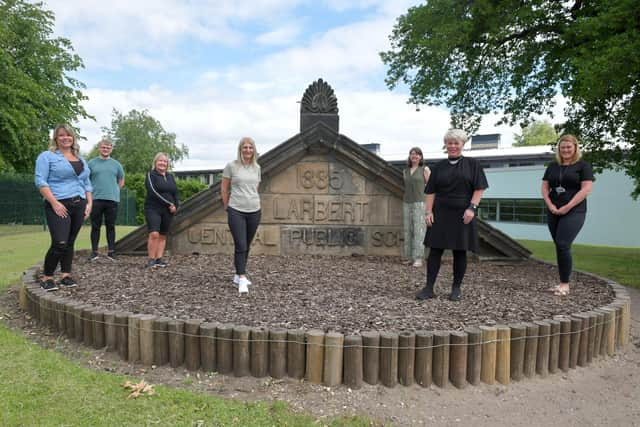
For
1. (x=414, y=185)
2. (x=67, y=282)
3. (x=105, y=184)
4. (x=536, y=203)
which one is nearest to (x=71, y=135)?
(x=67, y=282)

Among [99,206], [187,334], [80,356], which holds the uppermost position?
[99,206]

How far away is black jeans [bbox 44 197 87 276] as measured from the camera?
189 inches

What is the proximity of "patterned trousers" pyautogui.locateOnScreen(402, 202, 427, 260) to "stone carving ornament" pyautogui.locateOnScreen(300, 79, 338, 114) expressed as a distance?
2.19 m

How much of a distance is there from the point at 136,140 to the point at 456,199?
5733 centimetres

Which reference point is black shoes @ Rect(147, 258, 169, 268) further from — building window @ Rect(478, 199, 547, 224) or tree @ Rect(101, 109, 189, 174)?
tree @ Rect(101, 109, 189, 174)

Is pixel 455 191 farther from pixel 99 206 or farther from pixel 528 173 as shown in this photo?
pixel 528 173

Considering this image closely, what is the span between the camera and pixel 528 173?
25734mm

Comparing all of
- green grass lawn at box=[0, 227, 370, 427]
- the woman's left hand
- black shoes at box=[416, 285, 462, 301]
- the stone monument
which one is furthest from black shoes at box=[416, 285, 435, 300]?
the stone monument

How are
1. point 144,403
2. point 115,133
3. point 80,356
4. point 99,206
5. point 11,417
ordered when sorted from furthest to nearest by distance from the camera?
point 115,133
point 99,206
point 80,356
point 144,403
point 11,417

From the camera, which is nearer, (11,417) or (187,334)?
(11,417)

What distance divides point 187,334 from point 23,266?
6334 mm

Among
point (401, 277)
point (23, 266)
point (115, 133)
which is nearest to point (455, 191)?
point (401, 277)

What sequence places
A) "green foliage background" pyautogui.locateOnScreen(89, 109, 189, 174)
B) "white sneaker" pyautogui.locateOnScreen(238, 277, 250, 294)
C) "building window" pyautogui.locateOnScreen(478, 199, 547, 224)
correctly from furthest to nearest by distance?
"green foliage background" pyautogui.locateOnScreen(89, 109, 189, 174)
"building window" pyautogui.locateOnScreen(478, 199, 547, 224)
"white sneaker" pyautogui.locateOnScreen(238, 277, 250, 294)

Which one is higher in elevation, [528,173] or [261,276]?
[528,173]
